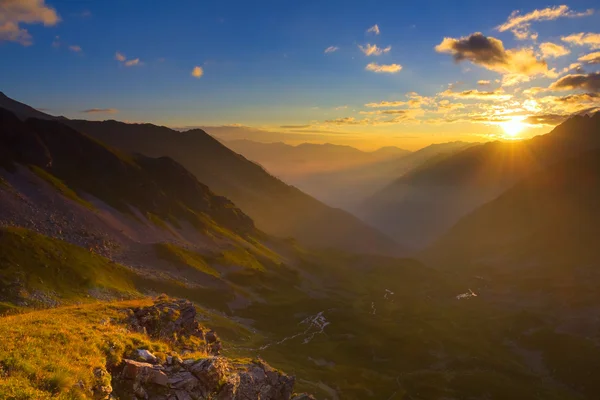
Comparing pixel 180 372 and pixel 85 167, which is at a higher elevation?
pixel 85 167

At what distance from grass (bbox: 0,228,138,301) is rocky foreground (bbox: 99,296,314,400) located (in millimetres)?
44324

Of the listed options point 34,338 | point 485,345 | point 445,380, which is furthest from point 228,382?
point 485,345

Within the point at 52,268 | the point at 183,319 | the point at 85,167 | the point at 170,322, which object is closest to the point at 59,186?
the point at 85,167

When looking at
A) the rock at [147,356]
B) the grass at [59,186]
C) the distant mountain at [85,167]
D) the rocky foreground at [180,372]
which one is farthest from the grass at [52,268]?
the rock at [147,356]

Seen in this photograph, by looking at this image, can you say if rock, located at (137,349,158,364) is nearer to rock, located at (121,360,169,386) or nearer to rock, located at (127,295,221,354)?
rock, located at (121,360,169,386)

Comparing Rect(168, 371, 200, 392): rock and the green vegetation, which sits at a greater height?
Rect(168, 371, 200, 392): rock

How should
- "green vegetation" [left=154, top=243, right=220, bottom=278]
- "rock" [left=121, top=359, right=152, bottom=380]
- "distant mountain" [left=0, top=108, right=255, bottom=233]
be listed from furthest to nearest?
"distant mountain" [left=0, top=108, right=255, bottom=233] < "green vegetation" [left=154, top=243, right=220, bottom=278] < "rock" [left=121, top=359, right=152, bottom=380]

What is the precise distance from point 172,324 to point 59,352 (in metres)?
16.8

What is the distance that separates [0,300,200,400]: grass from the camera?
719 inches

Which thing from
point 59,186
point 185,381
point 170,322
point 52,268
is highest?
point 59,186

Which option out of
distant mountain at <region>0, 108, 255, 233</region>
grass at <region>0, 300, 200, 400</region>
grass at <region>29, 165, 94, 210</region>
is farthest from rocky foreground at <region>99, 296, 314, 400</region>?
distant mountain at <region>0, 108, 255, 233</region>

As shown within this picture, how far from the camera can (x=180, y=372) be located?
2570 cm

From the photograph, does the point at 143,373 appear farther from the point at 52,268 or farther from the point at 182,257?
the point at 182,257

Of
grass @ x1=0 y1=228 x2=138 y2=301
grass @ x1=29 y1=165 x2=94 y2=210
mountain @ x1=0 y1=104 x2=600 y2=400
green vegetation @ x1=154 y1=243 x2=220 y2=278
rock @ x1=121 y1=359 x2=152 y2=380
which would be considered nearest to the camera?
rock @ x1=121 y1=359 x2=152 y2=380
